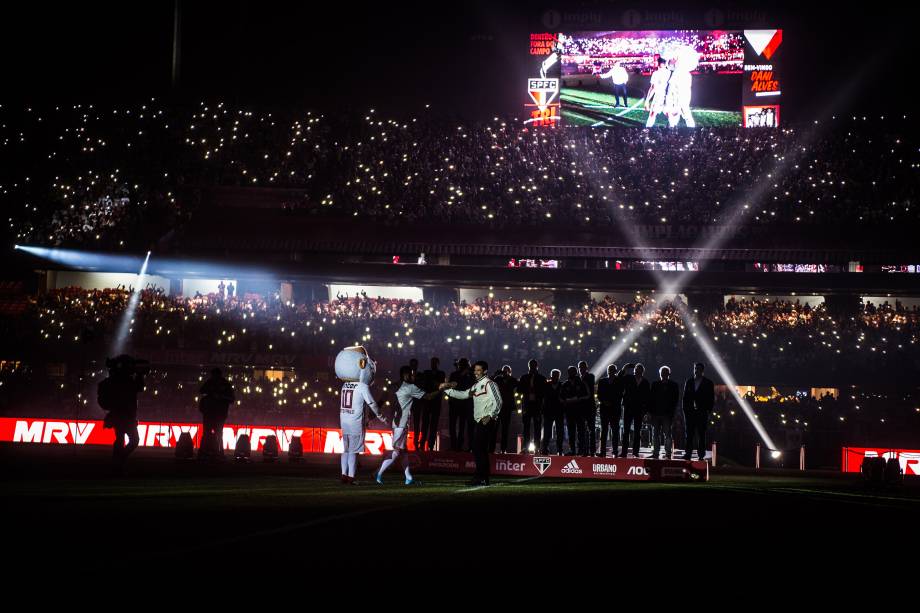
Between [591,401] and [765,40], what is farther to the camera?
[765,40]

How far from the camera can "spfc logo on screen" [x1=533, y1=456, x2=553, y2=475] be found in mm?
21047

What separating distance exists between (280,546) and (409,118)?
Answer: 38.7 metres

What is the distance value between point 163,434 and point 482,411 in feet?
48.7

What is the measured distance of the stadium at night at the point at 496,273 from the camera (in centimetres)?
2234

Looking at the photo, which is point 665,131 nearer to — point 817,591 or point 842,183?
point 842,183

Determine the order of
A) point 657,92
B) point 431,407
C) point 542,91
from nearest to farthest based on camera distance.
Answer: point 431,407
point 657,92
point 542,91

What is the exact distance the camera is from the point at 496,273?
127 ft

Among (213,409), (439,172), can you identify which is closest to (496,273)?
(439,172)

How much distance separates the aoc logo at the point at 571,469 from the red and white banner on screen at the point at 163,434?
8.22 metres

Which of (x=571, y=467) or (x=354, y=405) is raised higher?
(x=354, y=405)

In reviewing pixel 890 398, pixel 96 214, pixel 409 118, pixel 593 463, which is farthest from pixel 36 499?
pixel 409 118

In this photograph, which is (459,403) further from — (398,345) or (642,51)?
(642,51)

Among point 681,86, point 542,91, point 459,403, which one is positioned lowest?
point 459,403

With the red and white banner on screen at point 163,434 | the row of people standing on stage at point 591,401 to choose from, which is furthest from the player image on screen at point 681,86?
the row of people standing on stage at point 591,401
